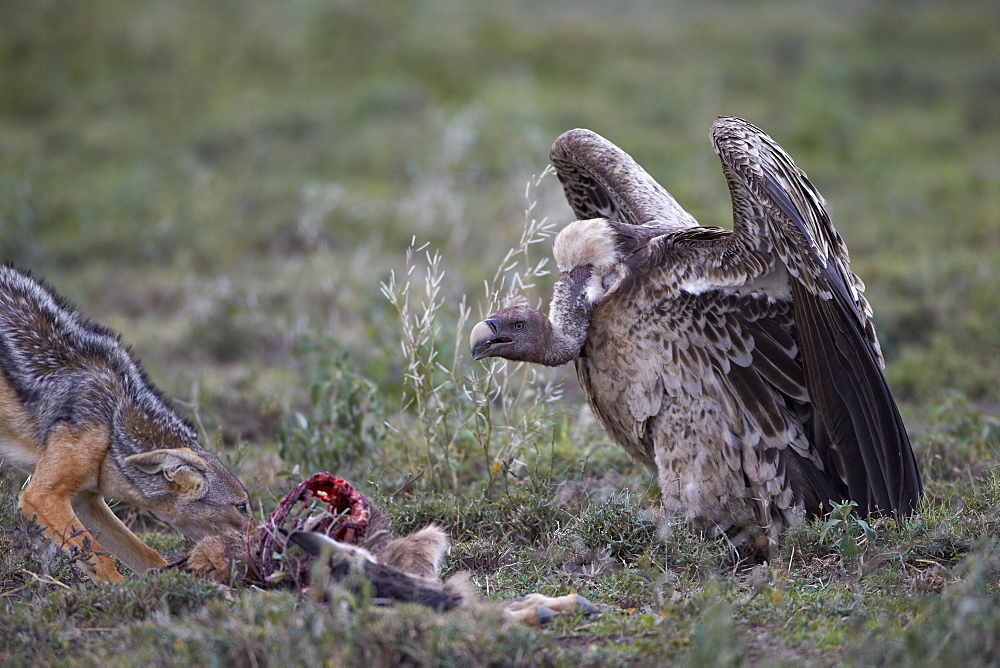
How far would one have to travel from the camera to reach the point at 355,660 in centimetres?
314

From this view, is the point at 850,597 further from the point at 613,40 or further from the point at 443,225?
the point at 613,40

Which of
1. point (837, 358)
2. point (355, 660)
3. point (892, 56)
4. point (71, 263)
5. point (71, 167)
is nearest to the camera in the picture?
point (355, 660)

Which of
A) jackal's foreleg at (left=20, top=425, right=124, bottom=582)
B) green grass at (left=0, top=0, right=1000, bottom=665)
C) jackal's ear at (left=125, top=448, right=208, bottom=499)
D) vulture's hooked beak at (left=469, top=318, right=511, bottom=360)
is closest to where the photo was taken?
green grass at (left=0, top=0, right=1000, bottom=665)

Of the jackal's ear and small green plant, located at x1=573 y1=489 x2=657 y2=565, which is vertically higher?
the jackal's ear

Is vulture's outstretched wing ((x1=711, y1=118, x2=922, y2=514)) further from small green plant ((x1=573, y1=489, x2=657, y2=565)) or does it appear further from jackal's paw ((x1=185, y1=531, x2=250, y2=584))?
jackal's paw ((x1=185, y1=531, x2=250, y2=584))

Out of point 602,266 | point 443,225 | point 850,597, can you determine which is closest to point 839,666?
point 850,597

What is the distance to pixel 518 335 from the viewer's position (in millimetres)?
4883

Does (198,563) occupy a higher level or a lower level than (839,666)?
lower

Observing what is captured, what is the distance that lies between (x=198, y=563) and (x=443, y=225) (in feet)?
23.3

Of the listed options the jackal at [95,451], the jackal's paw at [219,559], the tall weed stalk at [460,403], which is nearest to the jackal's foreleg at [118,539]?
the jackal at [95,451]

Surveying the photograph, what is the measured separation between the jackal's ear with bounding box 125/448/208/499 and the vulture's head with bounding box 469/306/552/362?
1.43 metres

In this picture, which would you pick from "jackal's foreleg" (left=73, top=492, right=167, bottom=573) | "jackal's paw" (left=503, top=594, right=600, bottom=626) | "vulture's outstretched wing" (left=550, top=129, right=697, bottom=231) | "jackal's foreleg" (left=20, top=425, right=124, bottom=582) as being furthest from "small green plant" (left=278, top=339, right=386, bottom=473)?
"jackal's paw" (left=503, top=594, right=600, bottom=626)

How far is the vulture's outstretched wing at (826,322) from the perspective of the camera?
14.2 feet

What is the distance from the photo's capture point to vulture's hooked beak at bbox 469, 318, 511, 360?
477cm
